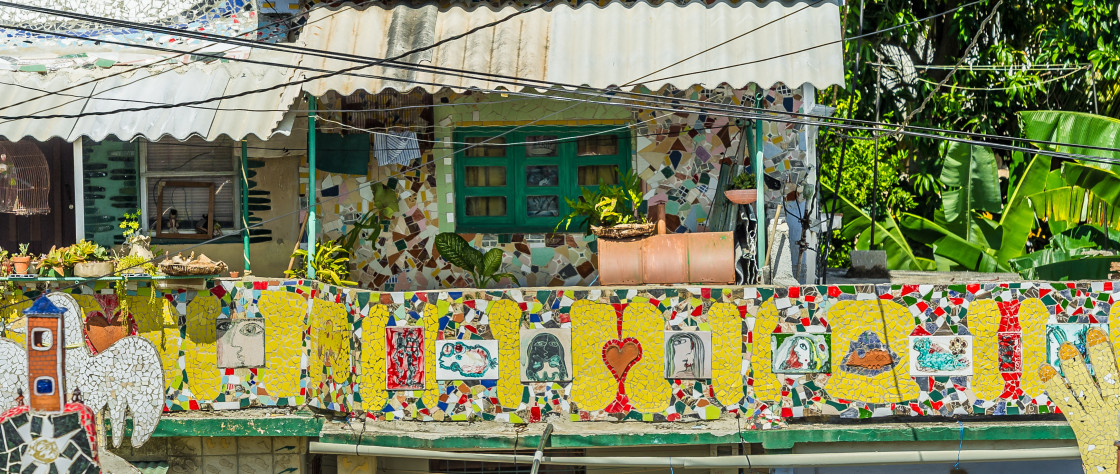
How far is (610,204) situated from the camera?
10367 mm

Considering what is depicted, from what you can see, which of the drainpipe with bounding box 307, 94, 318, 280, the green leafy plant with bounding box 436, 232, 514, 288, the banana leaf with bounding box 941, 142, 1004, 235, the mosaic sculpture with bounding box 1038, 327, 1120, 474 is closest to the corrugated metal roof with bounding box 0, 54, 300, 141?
the drainpipe with bounding box 307, 94, 318, 280

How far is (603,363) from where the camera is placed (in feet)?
31.6

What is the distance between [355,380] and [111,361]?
80.2 inches

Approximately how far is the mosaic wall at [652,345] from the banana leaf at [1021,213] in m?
3.96

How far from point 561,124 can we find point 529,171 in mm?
572

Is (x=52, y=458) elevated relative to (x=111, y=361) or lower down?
lower down

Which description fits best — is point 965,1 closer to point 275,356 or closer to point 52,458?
point 275,356

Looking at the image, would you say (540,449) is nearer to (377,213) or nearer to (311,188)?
(311,188)

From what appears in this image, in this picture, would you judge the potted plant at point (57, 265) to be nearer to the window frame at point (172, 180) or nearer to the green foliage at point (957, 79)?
the window frame at point (172, 180)

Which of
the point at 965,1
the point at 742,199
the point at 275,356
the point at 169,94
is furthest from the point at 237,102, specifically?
the point at 965,1

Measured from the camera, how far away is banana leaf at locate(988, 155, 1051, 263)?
524 inches

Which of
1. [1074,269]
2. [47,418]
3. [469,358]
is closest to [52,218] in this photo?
[47,418]

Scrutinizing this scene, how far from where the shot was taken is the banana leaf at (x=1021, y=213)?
13.3m

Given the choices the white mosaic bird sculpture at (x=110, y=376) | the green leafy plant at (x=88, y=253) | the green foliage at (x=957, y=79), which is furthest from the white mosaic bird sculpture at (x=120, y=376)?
the green foliage at (x=957, y=79)
